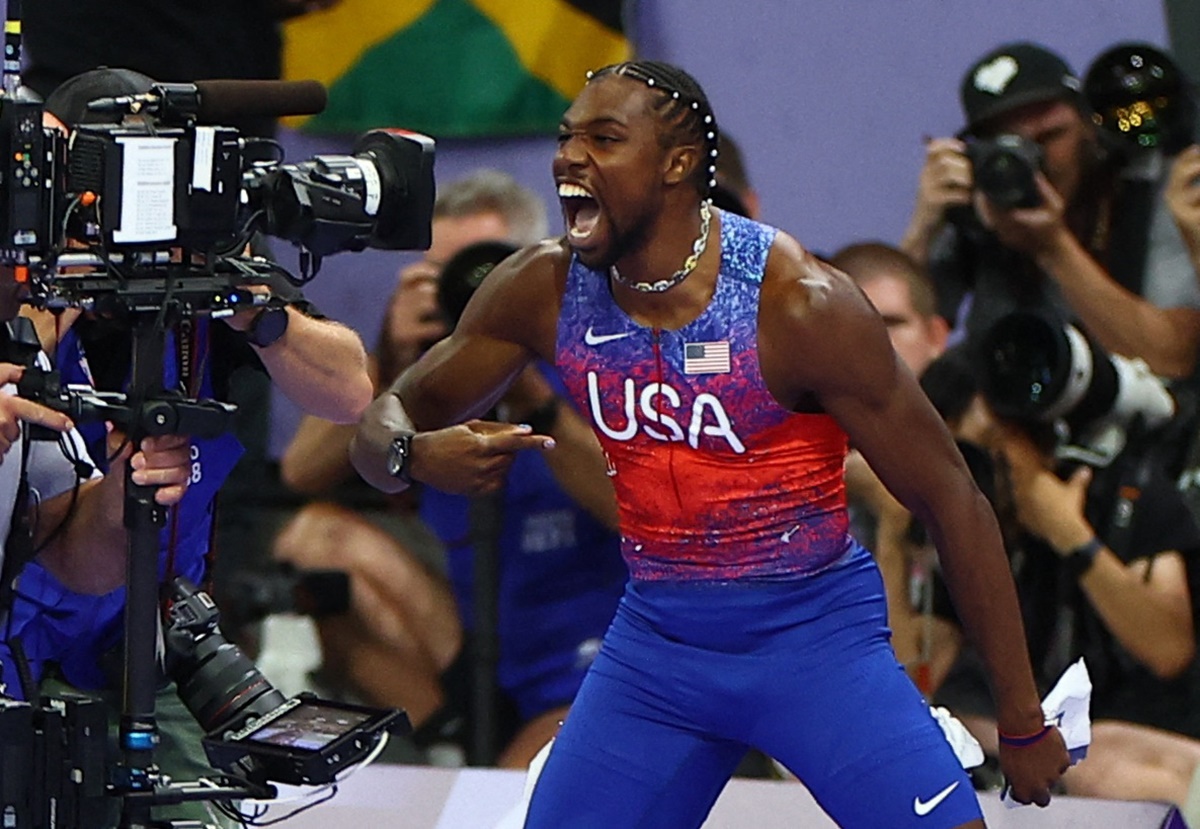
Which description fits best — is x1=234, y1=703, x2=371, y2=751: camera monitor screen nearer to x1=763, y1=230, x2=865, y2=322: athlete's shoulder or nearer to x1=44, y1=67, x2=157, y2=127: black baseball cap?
x1=763, y1=230, x2=865, y2=322: athlete's shoulder

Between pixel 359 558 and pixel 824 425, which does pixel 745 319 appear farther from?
pixel 359 558

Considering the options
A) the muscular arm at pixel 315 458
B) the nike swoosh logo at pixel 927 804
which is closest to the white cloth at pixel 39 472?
the nike swoosh logo at pixel 927 804

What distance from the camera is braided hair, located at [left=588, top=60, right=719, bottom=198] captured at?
9.94 feet

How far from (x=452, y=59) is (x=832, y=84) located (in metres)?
0.92

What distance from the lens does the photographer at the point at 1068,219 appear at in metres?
4.63

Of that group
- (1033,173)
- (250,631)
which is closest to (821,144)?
(1033,173)

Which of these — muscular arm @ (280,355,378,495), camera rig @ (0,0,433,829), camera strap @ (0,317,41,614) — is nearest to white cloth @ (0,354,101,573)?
camera strap @ (0,317,41,614)

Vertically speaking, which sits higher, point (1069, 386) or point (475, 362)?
point (475, 362)

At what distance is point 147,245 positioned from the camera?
2727mm

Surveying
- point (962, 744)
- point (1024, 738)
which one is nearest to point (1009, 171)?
point (962, 744)

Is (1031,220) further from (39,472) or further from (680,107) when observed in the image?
(39,472)

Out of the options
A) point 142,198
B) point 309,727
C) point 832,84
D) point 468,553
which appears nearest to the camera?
point 142,198

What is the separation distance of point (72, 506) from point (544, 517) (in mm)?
1801

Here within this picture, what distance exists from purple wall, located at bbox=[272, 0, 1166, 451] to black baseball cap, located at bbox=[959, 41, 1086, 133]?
61 mm
